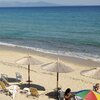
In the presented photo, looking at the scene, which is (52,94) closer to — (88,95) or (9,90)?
(9,90)

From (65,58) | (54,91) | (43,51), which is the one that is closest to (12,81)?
(54,91)

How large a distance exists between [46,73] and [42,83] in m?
1.99

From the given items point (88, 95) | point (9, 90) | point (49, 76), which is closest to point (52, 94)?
point (9, 90)

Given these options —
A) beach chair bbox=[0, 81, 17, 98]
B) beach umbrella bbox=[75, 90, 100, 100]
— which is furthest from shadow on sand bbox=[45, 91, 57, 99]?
beach umbrella bbox=[75, 90, 100, 100]

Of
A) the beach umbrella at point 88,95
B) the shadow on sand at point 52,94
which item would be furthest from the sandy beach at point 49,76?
the beach umbrella at point 88,95

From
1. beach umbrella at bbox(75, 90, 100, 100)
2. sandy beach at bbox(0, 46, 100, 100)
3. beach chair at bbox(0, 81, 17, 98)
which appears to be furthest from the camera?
sandy beach at bbox(0, 46, 100, 100)

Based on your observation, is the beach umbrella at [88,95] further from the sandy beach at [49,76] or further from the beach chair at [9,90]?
the beach chair at [9,90]

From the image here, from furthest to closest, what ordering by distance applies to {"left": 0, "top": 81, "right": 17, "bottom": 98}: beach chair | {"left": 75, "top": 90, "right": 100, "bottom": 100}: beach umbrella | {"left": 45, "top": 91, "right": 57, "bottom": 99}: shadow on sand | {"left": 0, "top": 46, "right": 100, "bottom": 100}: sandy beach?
{"left": 0, "top": 46, "right": 100, "bottom": 100}: sandy beach < {"left": 45, "top": 91, "right": 57, "bottom": 99}: shadow on sand < {"left": 0, "top": 81, "right": 17, "bottom": 98}: beach chair < {"left": 75, "top": 90, "right": 100, "bottom": 100}: beach umbrella

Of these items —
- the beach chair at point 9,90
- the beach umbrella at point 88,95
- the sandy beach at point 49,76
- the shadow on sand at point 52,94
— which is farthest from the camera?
the sandy beach at point 49,76

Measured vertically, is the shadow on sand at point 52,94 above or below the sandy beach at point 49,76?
below

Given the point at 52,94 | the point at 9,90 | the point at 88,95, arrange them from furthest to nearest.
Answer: the point at 52,94, the point at 9,90, the point at 88,95

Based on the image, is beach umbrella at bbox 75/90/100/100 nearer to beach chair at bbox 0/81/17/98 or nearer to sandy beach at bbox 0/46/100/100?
sandy beach at bbox 0/46/100/100

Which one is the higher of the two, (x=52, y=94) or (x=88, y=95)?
(x=88, y=95)

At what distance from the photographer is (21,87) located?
1415 cm
